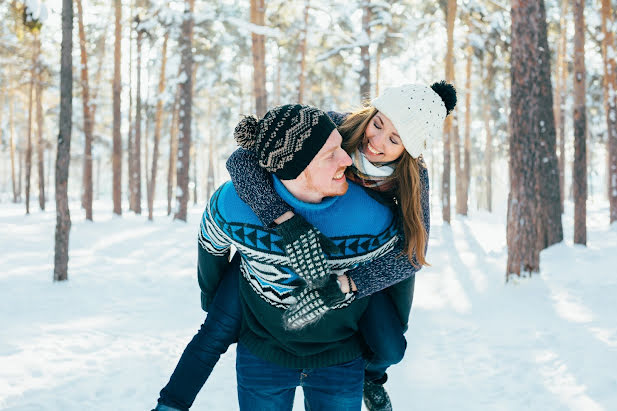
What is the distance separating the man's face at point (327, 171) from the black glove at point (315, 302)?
31cm

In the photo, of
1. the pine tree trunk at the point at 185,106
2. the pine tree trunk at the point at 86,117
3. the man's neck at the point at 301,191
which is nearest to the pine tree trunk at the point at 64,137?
the man's neck at the point at 301,191

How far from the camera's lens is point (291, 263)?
1.64 m

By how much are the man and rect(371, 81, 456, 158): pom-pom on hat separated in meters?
0.36

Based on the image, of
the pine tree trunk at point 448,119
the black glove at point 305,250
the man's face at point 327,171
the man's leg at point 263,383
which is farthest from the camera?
the pine tree trunk at point 448,119

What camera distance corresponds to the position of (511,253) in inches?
279

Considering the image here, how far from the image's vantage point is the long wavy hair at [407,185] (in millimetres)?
1883

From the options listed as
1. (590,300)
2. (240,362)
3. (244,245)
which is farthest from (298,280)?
(590,300)

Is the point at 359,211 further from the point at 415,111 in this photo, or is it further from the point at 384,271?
the point at 415,111

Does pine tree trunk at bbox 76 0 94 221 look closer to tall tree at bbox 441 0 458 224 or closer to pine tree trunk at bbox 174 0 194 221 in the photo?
pine tree trunk at bbox 174 0 194 221

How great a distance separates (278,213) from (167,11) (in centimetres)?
1568

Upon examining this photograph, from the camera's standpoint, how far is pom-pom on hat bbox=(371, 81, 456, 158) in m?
2.03

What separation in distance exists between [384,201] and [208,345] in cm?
92

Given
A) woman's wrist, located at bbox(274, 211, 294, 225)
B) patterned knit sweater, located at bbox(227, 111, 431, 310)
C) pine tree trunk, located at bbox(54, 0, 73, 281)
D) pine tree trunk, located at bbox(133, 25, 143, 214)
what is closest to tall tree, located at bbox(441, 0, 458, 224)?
pine tree trunk, located at bbox(54, 0, 73, 281)

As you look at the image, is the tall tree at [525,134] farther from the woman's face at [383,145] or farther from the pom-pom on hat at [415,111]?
the woman's face at [383,145]
